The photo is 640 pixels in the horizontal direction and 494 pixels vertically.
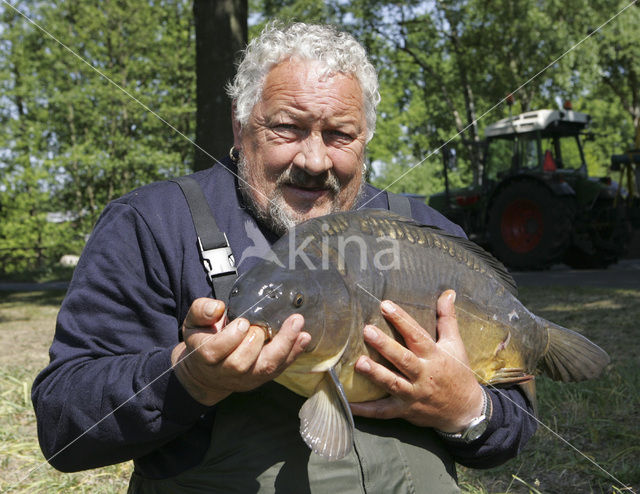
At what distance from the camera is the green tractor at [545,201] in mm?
12422

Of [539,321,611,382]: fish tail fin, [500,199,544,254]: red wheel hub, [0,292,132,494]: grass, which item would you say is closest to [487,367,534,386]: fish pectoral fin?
[539,321,611,382]: fish tail fin

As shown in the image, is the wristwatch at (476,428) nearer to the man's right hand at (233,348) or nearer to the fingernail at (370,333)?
the fingernail at (370,333)

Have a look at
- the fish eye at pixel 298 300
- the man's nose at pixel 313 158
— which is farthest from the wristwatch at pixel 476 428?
the man's nose at pixel 313 158

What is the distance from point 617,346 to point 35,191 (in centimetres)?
2158

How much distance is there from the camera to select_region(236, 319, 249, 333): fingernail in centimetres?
151

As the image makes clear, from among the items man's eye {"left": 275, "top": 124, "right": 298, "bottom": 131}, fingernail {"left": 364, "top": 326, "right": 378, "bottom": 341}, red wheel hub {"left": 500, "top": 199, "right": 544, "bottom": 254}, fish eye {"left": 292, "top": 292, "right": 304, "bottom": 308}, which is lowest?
red wheel hub {"left": 500, "top": 199, "right": 544, "bottom": 254}

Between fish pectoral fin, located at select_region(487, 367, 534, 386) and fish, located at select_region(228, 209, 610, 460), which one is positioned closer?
fish, located at select_region(228, 209, 610, 460)

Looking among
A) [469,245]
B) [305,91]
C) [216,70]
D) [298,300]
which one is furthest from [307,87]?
[216,70]

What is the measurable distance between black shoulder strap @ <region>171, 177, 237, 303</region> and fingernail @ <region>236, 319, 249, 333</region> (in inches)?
17.2

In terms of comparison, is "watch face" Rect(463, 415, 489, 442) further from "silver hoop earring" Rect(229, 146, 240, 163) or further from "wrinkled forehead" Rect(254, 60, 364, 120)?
"silver hoop earring" Rect(229, 146, 240, 163)

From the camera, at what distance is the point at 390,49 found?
2625cm

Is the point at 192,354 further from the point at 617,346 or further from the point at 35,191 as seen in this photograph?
the point at 35,191

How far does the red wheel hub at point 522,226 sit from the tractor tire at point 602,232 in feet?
2.38

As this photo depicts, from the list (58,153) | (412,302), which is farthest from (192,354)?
(58,153)
